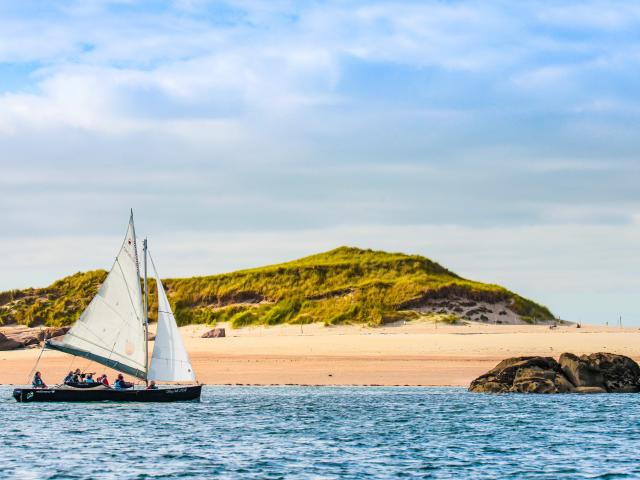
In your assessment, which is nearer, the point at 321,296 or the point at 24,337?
the point at 24,337

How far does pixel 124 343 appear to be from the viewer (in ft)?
168

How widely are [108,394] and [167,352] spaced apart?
3.68 metres

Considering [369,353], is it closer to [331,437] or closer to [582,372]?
[582,372]

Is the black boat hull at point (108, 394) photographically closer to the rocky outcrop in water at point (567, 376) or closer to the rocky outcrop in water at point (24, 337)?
the rocky outcrop in water at point (567, 376)

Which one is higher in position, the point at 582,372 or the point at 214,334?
the point at 214,334

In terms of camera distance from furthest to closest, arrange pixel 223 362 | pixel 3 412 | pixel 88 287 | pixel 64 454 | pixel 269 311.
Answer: pixel 88 287 → pixel 269 311 → pixel 223 362 → pixel 3 412 → pixel 64 454

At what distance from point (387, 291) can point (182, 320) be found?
19.2 m

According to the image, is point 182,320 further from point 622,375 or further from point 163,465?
point 163,465

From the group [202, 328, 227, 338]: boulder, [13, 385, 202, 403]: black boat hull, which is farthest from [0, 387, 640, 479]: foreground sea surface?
[202, 328, 227, 338]: boulder

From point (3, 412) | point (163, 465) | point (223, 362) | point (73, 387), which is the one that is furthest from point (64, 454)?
point (223, 362)

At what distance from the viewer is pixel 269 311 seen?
89.0m

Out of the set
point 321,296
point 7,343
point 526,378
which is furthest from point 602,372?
point 7,343

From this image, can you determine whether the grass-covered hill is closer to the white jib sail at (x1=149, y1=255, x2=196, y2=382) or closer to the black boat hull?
the white jib sail at (x1=149, y1=255, x2=196, y2=382)

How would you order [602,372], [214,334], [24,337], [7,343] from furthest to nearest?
[214,334], [24,337], [7,343], [602,372]
